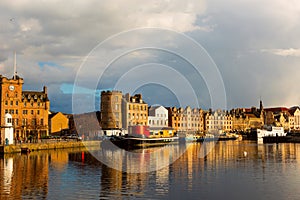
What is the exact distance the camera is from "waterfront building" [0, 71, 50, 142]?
103 metres

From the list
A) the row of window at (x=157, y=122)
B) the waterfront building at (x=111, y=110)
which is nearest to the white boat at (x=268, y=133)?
the row of window at (x=157, y=122)

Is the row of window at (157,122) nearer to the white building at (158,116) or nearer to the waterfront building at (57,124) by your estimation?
the white building at (158,116)

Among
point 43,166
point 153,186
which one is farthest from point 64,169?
point 153,186

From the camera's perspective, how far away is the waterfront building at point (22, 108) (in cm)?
10288

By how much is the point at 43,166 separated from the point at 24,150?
25657mm

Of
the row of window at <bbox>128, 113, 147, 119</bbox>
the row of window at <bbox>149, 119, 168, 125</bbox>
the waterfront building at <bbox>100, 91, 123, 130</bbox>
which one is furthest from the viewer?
the row of window at <bbox>149, 119, 168, 125</bbox>

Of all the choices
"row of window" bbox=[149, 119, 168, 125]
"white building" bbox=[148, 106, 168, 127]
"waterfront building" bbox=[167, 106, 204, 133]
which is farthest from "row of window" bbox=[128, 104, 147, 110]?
"waterfront building" bbox=[167, 106, 204, 133]

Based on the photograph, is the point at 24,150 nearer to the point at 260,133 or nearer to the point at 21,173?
the point at 21,173

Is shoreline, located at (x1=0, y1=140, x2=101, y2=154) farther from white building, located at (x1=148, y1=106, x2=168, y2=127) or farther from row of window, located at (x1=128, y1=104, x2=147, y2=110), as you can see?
white building, located at (x1=148, y1=106, x2=168, y2=127)

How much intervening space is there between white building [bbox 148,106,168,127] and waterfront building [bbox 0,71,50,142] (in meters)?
52.1

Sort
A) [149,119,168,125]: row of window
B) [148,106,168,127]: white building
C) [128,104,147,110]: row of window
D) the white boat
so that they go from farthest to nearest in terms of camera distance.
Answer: the white boat → [148,106,168,127]: white building → [149,119,168,125]: row of window → [128,104,147,110]: row of window

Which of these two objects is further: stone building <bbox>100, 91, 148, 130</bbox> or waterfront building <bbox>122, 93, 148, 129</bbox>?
waterfront building <bbox>122, 93, 148, 129</bbox>

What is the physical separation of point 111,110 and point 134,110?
10.2 m

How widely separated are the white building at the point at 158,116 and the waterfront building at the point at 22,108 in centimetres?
5210
